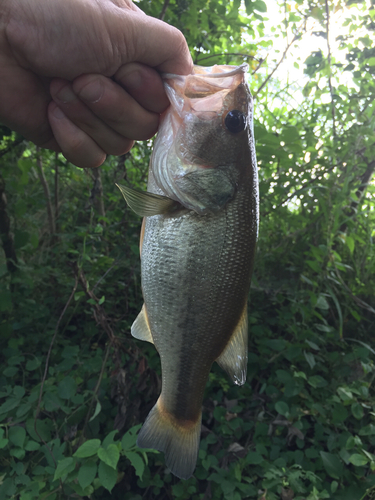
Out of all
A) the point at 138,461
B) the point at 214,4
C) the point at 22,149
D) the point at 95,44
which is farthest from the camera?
the point at 22,149

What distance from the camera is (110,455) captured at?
1.48 metres

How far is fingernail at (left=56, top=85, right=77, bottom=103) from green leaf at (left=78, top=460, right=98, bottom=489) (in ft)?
5.72

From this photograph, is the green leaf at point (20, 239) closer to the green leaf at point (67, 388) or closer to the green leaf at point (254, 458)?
the green leaf at point (67, 388)

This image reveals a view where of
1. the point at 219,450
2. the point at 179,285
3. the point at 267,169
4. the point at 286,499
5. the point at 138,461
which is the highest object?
the point at 267,169

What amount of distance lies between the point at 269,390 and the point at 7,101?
247 cm

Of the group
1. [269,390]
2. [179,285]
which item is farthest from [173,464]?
[269,390]

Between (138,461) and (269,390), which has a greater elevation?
(138,461)

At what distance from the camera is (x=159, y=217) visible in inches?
49.9

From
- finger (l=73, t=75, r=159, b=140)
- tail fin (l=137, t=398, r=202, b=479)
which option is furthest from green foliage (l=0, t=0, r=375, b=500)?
finger (l=73, t=75, r=159, b=140)

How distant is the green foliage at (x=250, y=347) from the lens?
180cm

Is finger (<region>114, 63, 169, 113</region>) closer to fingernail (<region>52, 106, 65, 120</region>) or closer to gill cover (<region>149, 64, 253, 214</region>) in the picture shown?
gill cover (<region>149, 64, 253, 214</region>)

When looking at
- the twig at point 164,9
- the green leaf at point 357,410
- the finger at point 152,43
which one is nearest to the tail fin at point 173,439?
the green leaf at point 357,410

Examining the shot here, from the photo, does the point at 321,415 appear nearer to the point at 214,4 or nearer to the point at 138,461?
the point at 138,461

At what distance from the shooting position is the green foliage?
1.80 meters
